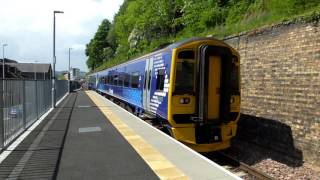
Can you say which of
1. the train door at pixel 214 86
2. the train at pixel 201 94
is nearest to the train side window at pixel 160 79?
the train at pixel 201 94

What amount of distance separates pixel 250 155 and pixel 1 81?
7.50 meters

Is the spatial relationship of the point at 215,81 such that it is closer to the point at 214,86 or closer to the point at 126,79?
the point at 214,86

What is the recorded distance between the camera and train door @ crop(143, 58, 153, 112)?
1569 centimetres

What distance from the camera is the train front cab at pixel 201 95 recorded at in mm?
12109

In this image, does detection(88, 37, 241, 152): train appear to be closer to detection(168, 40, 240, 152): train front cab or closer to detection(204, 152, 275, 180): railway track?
detection(168, 40, 240, 152): train front cab

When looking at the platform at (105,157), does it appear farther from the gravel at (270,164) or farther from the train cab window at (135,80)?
the train cab window at (135,80)

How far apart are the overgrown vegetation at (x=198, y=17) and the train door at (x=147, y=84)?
392cm

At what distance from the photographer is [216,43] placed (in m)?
12.4

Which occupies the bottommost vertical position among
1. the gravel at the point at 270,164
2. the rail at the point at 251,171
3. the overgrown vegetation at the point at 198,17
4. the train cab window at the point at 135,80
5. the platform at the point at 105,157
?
the gravel at the point at 270,164

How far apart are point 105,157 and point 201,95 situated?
Result: 375 cm

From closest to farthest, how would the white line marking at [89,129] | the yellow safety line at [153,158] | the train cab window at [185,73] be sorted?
1. the yellow safety line at [153,158]
2. the train cab window at [185,73]
3. the white line marking at [89,129]

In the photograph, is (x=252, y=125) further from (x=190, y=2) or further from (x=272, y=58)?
(x=190, y=2)

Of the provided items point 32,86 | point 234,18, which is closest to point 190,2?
point 234,18

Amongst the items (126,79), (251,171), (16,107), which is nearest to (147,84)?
(16,107)
